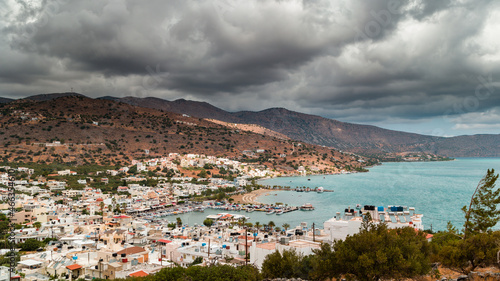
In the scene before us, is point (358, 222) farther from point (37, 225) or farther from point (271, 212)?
point (271, 212)

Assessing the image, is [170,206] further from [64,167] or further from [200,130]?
[200,130]

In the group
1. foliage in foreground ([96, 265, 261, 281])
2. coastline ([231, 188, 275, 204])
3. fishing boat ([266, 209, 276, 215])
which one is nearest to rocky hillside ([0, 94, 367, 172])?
coastline ([231, 188, 275, 204])

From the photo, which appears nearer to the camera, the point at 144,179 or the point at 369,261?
the point at 369,261

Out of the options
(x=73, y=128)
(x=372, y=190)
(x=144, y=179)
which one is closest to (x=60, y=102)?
(x=73, y=128)

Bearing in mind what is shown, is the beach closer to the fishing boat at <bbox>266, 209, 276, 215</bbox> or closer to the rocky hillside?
the fishing boat at <bbox>266, 209, 276, 215</bbox>

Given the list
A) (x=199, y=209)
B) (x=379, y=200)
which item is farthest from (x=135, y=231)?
(x=379, y=200)

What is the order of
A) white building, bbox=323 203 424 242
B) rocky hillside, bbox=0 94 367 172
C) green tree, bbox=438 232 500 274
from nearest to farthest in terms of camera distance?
1. green tree, bbox=438 232 500 274
2. white building, bbox=323 203 424 242
3. rocky hillside, bbox=0 94 367 172
